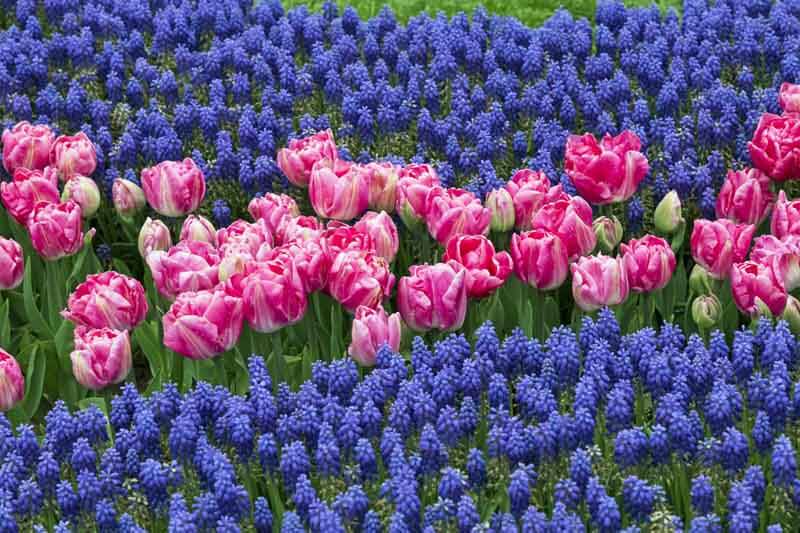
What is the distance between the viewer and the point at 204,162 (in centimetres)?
548

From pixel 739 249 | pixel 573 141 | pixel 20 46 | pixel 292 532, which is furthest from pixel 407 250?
pixel 20 46

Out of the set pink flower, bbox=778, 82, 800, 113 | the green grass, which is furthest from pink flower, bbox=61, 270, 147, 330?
the green grass

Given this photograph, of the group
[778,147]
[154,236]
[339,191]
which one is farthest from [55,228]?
[778,147]

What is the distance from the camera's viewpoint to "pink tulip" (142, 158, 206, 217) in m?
4.70

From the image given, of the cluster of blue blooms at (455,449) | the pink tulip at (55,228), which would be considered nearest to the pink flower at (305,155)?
the pink tulip at (55,228)

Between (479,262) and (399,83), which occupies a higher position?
(479,262)

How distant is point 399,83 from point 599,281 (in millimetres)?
2539

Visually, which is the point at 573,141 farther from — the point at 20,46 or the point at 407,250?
the point at 20,46

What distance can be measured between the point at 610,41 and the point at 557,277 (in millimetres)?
2553

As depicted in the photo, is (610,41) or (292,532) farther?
(610,41)

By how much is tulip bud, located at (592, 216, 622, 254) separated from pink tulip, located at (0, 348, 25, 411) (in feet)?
5.64

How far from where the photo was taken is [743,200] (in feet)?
15.1

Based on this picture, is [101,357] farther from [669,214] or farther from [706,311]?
[669,214]

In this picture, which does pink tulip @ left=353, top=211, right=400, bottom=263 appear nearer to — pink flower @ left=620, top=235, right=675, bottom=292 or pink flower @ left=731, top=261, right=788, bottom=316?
pink flower @ left=620, top=235, right=675, bottom=292
